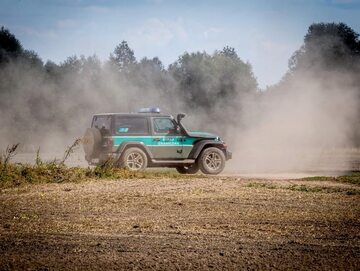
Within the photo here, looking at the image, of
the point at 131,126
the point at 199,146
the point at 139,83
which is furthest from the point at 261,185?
the point at 139,83

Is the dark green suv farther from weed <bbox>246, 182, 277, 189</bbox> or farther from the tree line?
the tree line

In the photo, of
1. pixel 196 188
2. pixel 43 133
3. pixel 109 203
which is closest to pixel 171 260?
pixel 109 203

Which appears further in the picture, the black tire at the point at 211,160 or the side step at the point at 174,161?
the black tire at the point at 211,160

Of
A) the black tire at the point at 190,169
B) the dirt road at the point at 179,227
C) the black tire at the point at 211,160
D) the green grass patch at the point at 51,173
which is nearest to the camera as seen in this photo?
the dirt road at the point at 179,227

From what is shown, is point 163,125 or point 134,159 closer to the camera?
point 134,159

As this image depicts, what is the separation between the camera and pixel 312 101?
2744 cm

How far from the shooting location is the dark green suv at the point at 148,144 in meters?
15.0

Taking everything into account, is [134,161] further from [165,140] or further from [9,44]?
[9,44]

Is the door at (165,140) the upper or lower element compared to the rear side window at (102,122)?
lower

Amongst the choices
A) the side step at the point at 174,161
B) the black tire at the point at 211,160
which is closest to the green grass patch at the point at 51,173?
the side step at the point at 174,161

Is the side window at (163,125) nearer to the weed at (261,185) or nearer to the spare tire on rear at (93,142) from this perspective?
the spare tire on rear at (93,142)

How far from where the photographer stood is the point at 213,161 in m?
16.2

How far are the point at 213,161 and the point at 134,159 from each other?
→ 2557mm

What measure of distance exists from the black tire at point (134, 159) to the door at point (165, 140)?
0.37 metres
